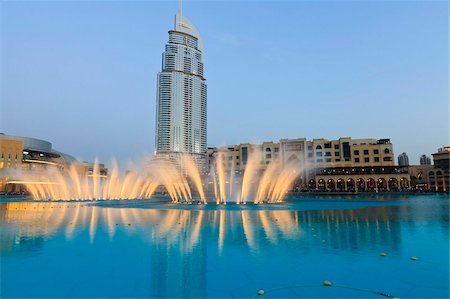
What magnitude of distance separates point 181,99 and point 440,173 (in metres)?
125

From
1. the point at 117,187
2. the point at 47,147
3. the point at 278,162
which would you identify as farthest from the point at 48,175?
the point at 278,162

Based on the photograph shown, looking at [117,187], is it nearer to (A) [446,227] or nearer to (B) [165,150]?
(A) [446,227]

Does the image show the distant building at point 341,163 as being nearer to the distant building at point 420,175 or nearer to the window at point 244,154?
the window at point 244,154

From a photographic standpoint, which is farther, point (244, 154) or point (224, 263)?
point (244, 154)

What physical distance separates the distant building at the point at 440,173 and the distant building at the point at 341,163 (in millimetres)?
28283

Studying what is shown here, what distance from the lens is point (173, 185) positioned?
190 ft

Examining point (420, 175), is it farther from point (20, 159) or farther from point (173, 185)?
point (20, 159)

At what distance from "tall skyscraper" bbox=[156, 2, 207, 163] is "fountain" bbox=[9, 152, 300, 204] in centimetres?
5002

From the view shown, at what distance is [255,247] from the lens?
493 inches

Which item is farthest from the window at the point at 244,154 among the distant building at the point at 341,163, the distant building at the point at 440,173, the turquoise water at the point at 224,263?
the turquoise water at the point at 224,263

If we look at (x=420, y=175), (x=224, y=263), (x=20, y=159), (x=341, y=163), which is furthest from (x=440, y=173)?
(x=20, y=159)

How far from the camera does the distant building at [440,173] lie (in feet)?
338

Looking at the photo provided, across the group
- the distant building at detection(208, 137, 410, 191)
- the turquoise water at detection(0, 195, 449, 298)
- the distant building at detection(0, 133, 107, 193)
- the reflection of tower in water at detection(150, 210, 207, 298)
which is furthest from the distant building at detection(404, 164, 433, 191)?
the distant building at detection(0, 133, 107, 193)

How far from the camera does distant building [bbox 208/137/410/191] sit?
8831 centimetres
